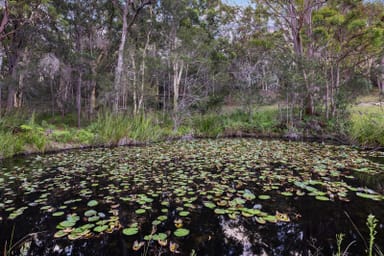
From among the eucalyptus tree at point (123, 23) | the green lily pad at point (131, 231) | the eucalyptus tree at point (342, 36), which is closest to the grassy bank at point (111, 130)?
the eucalyptus tree at point (123, 23)

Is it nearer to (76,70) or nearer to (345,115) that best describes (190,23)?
(76,70)

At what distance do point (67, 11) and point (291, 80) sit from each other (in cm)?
1121

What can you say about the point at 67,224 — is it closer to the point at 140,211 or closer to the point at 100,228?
the point at 100,228

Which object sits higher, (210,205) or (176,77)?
(176,77)

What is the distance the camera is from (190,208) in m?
2.32

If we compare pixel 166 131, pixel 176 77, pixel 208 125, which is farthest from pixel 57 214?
pixel 176 77

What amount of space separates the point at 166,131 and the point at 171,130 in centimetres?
45

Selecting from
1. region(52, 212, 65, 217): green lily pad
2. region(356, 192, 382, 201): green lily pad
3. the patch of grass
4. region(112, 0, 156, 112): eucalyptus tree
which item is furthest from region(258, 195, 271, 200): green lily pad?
region(112, 0, 156, 112): eucalyptus tree

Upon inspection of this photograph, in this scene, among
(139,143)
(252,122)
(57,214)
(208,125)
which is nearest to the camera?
(57,214)

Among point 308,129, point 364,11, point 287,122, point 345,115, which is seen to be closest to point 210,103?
point 287,122

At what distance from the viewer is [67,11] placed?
11.6 metres

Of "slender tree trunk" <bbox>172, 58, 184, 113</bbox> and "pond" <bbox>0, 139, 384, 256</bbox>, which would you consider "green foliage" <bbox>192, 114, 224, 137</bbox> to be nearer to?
"slender tree trunk" <bbox>172, 58, 184, 113</bbox>

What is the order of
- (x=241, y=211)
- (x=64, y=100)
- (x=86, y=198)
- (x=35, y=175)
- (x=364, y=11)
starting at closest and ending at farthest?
(x=241, y=211) → (x=86, y=198) → (x=35, y=175) → (x=364, y=11) → (x=64, y=100)

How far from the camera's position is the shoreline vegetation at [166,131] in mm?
5496
